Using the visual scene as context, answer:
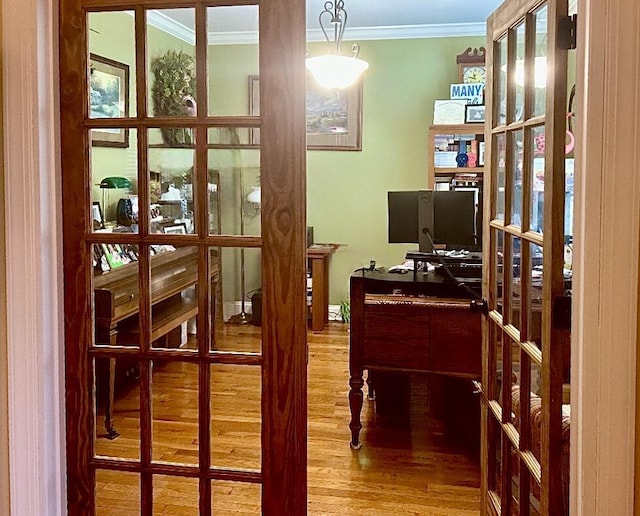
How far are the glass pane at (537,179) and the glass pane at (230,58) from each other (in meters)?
0.79

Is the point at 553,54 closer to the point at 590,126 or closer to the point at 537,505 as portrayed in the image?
the point at 590,126

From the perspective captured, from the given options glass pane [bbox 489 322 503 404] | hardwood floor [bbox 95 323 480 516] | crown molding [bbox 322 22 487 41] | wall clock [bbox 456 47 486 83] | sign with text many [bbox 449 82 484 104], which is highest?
crown molding [bbox 322 22 487 41]

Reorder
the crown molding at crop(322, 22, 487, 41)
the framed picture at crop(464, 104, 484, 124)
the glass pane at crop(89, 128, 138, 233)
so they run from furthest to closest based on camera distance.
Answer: the crown molding at crop(322, 22, 487, 41)
the framed picture at crop(464, 104, 484, 124)
the glass pane at crop(89, 128, 138, 233)

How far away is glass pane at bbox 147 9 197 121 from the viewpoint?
1.84m

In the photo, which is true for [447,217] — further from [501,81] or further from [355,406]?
[501,81]

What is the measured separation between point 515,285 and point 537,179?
365 mm

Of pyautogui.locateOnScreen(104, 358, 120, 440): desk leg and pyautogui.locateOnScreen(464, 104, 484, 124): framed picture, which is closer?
pyautogui.locateOnScreen(104, 358, 120, 440): desk leg

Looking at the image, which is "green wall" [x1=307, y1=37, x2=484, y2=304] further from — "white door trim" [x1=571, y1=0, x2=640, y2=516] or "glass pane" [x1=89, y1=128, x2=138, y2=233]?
"white door trim" [x1=571, y1=0, x2=640, y2=516]

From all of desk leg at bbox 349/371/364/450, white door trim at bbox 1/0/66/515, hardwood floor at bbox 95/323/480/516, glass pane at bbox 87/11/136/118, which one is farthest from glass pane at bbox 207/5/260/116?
desk leg at bbox 349/371/364/450

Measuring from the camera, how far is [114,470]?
6.53ft

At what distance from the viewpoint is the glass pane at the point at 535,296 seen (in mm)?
1912

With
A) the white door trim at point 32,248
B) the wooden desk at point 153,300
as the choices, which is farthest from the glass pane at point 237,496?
the white door trim at point 32,248

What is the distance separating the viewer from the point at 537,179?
188 centimetres

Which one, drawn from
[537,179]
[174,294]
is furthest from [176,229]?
[537,179]
